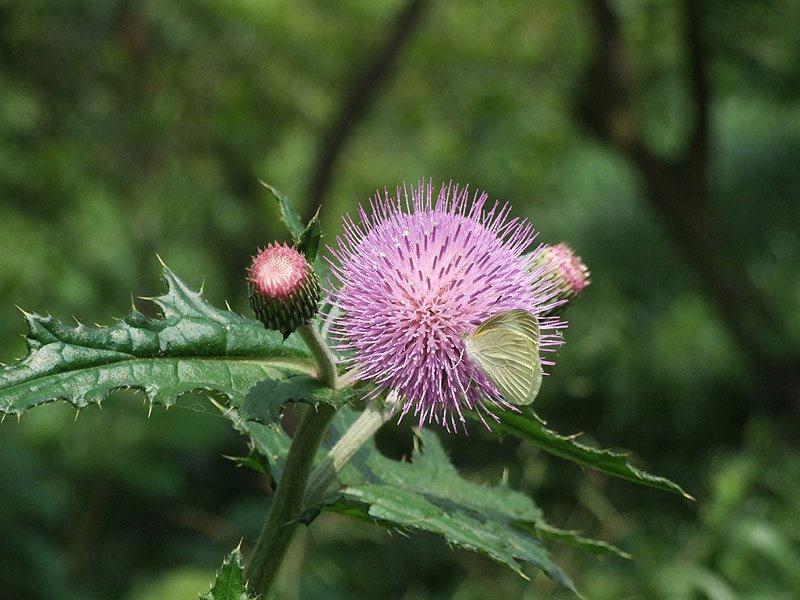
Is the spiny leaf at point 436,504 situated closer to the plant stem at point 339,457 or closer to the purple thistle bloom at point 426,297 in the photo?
the plant stem at point 339,457

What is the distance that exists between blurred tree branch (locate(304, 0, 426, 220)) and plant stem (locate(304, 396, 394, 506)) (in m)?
4.61

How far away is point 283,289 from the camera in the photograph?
4.91 ft

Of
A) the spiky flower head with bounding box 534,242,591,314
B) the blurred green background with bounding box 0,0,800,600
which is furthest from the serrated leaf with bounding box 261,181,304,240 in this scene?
the blurred green background with bounding box 0,0,800,600

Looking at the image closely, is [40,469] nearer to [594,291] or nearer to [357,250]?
[357,250]

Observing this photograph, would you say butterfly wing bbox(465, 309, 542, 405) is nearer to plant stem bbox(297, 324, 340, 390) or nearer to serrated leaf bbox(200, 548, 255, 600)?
plant stem bbox(297, 324, 340, 390)

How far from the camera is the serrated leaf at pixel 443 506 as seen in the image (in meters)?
1.52

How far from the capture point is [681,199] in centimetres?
587

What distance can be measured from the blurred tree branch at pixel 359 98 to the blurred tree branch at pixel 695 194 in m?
1.30

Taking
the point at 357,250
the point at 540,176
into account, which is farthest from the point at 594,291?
the point at 357,250

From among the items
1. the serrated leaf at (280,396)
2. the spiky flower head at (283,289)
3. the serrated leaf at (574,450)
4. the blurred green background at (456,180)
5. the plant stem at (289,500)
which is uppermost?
the blurred green background at (456,180)

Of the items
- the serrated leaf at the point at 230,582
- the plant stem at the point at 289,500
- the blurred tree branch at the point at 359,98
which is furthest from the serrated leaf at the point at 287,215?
the blurred tree branch at the point at 359,98

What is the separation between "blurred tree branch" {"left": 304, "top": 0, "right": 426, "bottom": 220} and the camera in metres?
6.20

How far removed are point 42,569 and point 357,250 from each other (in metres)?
3.28

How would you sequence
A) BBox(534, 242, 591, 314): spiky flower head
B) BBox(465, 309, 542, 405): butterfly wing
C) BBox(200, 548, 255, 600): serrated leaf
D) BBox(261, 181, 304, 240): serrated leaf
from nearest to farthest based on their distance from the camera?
BBox(200, 548, 255, 600): serrated leaf, BBox(465, 309, 542, 405): butterfly wing, BBox(261, 181, 304, 240): serrated leaf, BBox(534, 242, 591, 314): spiky flower head
